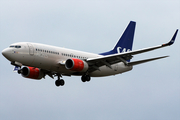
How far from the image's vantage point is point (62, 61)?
51.0m

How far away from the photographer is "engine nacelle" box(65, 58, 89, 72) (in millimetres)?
49438

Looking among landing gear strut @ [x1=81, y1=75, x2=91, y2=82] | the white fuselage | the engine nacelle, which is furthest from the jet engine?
the engine nacelle

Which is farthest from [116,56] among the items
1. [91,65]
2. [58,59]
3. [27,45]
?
[27,45]

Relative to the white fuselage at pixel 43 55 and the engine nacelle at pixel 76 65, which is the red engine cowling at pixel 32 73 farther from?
the engine nacelle at pixel 76 65

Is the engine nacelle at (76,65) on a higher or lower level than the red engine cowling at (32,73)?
higher

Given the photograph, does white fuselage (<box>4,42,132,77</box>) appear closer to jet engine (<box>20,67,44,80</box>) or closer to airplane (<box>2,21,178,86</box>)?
airplane (<box>2,21,178,86</box>)

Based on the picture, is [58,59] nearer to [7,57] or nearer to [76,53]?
[76,53]

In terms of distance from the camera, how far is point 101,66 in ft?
177

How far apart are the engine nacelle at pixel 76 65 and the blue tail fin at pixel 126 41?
32.4ft

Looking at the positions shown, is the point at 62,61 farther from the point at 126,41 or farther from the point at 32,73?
the point at 126,41

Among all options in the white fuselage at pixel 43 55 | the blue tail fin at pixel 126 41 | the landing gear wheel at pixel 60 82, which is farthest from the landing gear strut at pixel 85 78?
the blue tail fin at pixel 126 41

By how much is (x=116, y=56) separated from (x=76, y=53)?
6.12 m

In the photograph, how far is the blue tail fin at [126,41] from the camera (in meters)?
60.6

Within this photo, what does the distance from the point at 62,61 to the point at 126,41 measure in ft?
48.5
